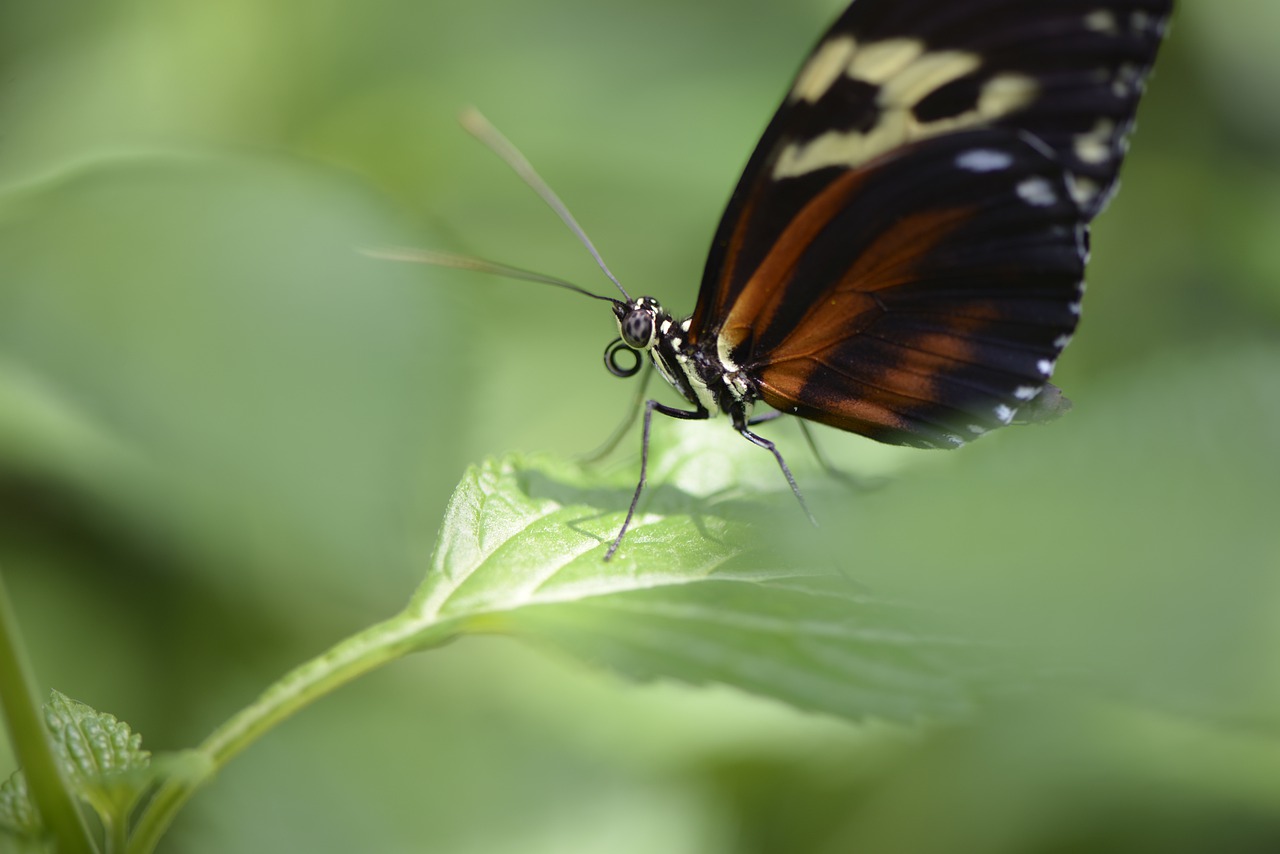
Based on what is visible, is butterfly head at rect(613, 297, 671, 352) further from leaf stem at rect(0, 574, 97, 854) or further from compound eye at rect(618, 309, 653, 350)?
leaf stem at rect(0, 574, 97, 854)

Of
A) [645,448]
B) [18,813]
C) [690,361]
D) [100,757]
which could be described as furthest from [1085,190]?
[18,813]

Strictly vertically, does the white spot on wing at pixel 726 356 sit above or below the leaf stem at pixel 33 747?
above

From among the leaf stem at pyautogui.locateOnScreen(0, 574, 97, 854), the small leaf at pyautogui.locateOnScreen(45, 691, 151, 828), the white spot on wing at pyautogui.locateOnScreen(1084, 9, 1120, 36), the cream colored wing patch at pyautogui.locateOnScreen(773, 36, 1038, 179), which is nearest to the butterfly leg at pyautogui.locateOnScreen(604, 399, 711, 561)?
the cream colored wing patch at pyautogui.locateOnScreen(773, 36, 1038, 179)

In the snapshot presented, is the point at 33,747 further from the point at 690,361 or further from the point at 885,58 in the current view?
the point at 885,58

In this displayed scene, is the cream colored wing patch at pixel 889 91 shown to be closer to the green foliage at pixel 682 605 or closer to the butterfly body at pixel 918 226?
the butterfly body at pixel 918 226

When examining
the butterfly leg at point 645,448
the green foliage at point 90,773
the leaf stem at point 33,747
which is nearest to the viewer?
the leaf stem at point 33,747

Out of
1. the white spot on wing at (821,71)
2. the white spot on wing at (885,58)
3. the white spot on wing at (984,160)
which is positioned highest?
the white spot on wing at (821,71)

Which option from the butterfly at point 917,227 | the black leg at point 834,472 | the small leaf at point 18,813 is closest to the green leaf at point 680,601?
the butterfly at point 917,227
